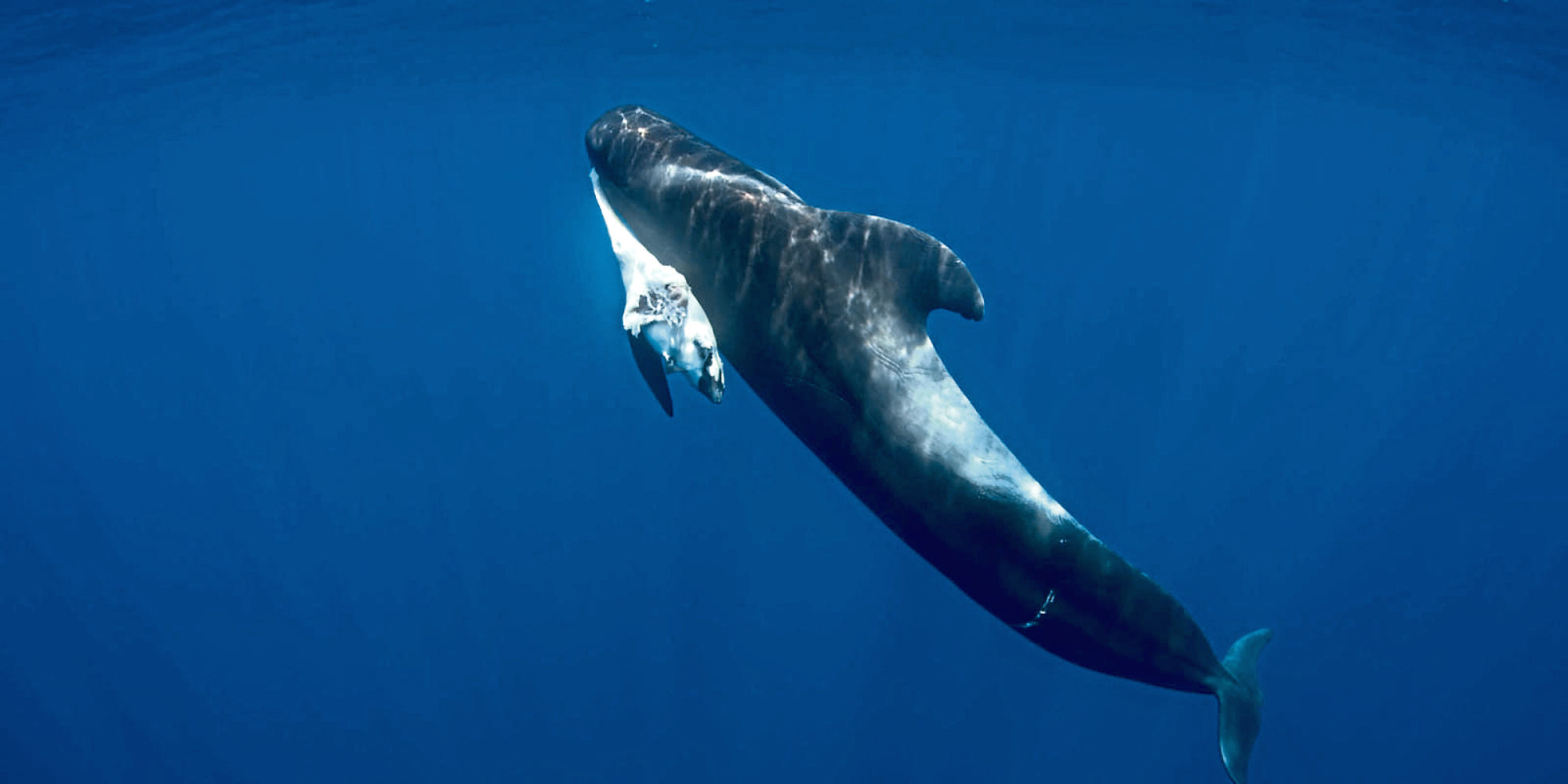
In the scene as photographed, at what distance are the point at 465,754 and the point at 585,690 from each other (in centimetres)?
354

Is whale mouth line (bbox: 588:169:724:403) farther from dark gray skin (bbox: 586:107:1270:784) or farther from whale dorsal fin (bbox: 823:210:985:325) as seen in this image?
whale dorsal fin (bbox: 823:210:985:325)

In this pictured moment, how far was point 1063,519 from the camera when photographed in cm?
592

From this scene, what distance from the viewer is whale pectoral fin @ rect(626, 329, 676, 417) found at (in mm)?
6348

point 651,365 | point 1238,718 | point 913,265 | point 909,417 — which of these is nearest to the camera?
point 909,417

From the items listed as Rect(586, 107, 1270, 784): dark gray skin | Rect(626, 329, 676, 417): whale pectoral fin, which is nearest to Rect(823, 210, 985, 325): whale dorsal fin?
Rect(586, 107, 1270, 784): dark gray skin

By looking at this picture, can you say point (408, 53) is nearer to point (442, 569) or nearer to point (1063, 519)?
point (442, 569)

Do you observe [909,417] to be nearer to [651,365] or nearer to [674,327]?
[674,327]

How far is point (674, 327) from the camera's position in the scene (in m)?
5.86

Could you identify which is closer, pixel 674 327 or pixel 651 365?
pixel 674 327

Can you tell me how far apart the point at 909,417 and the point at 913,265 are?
3.46ft

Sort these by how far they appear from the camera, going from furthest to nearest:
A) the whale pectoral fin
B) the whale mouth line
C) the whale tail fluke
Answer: the whale tail fluke → the whale pectoral fin → the whale mouth line

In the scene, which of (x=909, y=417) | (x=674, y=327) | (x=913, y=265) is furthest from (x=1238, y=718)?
(x=674, y=327)

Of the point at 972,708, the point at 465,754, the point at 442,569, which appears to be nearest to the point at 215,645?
the point at 442,569

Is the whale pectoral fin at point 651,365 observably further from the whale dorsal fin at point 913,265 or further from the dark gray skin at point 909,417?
the whale dorsal fin at point 913,265
